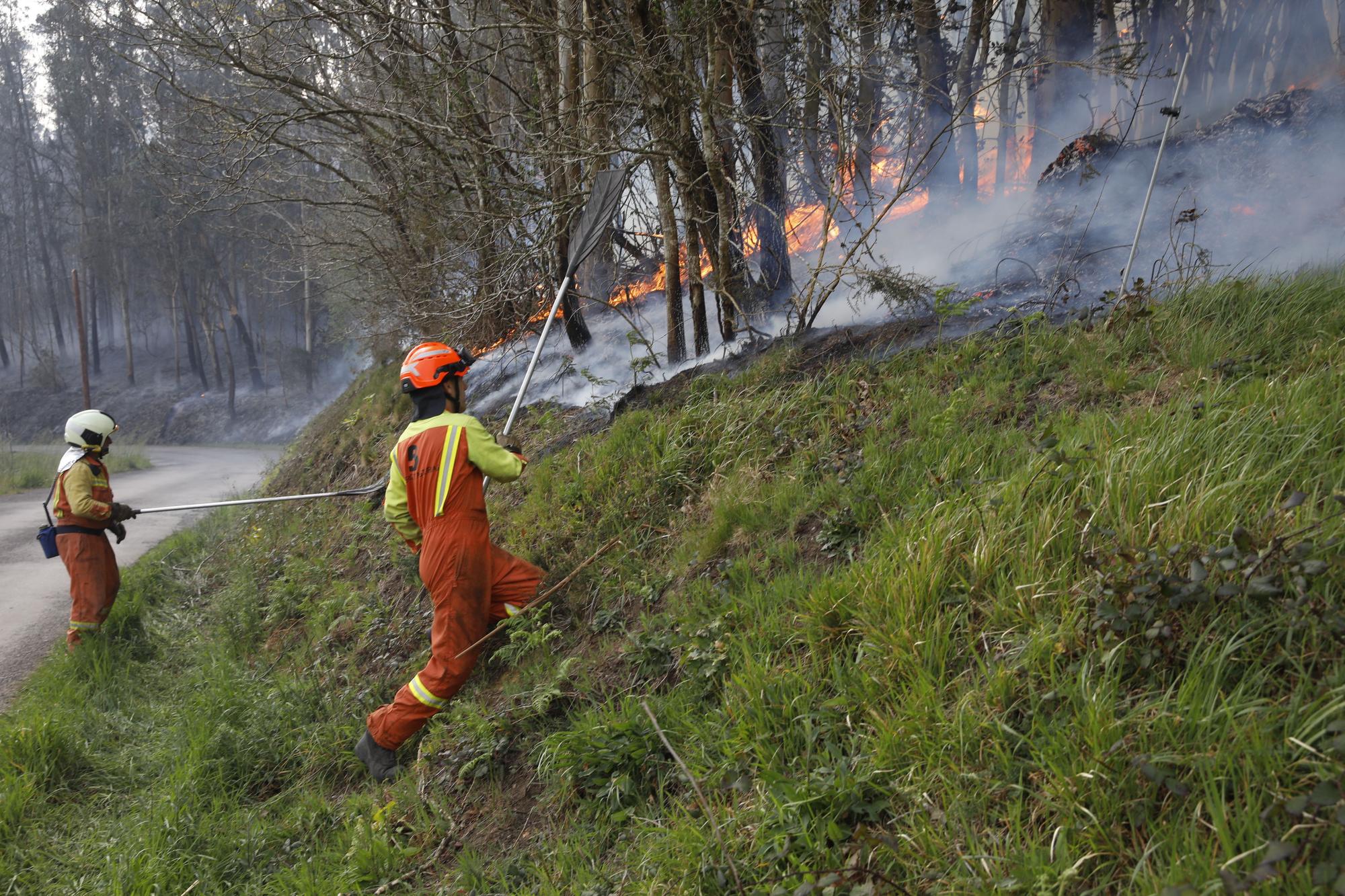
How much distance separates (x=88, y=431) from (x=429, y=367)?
13.1 ft

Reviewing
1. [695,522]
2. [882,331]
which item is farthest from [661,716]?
[882,331]

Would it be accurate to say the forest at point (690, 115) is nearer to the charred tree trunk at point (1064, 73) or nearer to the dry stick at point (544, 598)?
the charred tree trunk at point (1064, 73)

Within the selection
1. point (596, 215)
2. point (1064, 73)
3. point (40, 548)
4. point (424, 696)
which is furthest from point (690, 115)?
point (40, 548)

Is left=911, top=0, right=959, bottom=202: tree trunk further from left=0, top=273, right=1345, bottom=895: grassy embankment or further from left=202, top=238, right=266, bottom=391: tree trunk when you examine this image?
left=202, top=238, right=266, bottom=391: tree trunk

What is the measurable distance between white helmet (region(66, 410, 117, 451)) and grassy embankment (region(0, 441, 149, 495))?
7412 millimetres

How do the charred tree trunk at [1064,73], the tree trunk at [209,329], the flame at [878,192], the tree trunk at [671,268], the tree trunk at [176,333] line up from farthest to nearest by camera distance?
1. the tree trunk at [176,333]
2. the tree trunk at [209,329]
3. the tree trunk at [671,268]
4. the flame at [878,192]
5. the charred tree trunk at [1064,73]

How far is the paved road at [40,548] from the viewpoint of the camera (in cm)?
663

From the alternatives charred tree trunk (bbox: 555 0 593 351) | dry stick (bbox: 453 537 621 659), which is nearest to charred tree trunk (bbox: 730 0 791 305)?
charred tree trunk (bbox: 555 0 593 351)

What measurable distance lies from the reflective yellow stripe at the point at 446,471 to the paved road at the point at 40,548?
4057 mm

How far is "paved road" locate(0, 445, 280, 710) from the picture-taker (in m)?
6.63

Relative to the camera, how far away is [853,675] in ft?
9.07

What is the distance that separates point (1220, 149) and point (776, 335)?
329cm

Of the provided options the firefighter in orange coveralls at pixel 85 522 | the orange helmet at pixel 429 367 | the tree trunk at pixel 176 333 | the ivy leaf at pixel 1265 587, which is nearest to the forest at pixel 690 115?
the orange helmet at pixel 429 367

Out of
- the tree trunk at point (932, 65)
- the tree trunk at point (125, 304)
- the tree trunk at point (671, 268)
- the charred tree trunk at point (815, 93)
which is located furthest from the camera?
the tree trunk at point (125, 304)
